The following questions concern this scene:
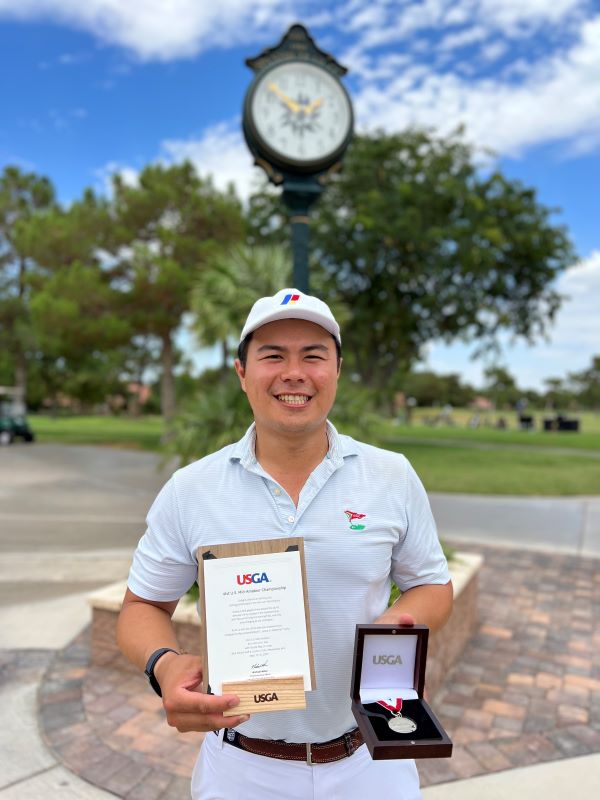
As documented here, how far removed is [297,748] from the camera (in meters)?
1.47

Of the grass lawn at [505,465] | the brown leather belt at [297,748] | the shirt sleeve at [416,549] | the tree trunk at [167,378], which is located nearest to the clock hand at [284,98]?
the grass lawn at [505,465]

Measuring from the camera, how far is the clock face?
451cm

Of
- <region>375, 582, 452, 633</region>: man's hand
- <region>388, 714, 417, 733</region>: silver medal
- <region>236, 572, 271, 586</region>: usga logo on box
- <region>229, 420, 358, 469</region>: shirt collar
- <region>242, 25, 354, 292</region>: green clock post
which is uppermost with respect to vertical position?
<region>242, 25, 354, 292</region>: green clock post

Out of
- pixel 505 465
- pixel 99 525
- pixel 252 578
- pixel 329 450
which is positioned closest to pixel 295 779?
pixel 252 578

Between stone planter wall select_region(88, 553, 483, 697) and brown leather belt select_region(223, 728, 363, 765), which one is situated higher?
brown leather belt select_region(223, 728, 363, 765)

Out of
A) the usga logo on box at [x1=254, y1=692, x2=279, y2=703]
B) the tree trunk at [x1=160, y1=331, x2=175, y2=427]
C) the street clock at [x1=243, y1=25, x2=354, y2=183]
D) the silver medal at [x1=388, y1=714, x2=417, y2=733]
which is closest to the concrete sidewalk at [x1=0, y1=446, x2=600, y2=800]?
the silver medal at [x1=388, y1=714, x2=417, y2=733]

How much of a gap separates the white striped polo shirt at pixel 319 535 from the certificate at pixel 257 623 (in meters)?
0.15

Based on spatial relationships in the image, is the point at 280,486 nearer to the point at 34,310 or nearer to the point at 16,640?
the point at 16,640

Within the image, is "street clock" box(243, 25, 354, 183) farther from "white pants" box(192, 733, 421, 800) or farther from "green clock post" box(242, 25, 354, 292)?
"white pants" box(192, 733, 421, 800)

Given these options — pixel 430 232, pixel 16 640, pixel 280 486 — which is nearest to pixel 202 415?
pixel 16 640

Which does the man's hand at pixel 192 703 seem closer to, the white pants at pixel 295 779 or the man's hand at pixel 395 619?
the white pants at pixel 295 779

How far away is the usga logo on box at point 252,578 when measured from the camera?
1292 millimetres

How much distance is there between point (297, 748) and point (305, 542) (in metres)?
0.49

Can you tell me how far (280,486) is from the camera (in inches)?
59.8
